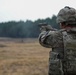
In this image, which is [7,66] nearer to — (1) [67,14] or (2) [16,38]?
(1) [67,14]

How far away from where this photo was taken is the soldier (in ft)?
17.4

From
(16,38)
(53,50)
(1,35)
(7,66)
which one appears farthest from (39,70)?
(1,35)

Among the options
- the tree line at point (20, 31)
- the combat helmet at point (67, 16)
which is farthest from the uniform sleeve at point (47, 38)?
the tree line at point (20, 31)

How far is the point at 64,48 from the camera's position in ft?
17.5

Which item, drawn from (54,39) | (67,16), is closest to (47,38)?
(54,39)

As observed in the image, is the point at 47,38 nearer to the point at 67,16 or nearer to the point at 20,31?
the point at 67,16

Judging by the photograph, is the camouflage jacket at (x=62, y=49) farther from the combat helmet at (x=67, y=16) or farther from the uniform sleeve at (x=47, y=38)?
the combat helmet at (x=67, y=16)

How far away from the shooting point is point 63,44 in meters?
5.36

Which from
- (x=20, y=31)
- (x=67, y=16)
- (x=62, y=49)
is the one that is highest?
(x=67, y=16)

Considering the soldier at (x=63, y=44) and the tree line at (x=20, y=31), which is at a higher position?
the soldier at (x=63, y=44)

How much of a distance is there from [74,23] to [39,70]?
45.7 feet

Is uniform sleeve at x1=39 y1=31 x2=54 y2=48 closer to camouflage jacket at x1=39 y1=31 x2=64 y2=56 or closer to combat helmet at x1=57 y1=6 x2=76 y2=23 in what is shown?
camouflage jacket at x1=39 y1=31 x2=64 y2=56

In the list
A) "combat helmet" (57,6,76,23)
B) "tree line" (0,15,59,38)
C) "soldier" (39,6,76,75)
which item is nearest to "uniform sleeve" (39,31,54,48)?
"soldier" (39,6,76,75)

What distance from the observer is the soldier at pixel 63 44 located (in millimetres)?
5289
